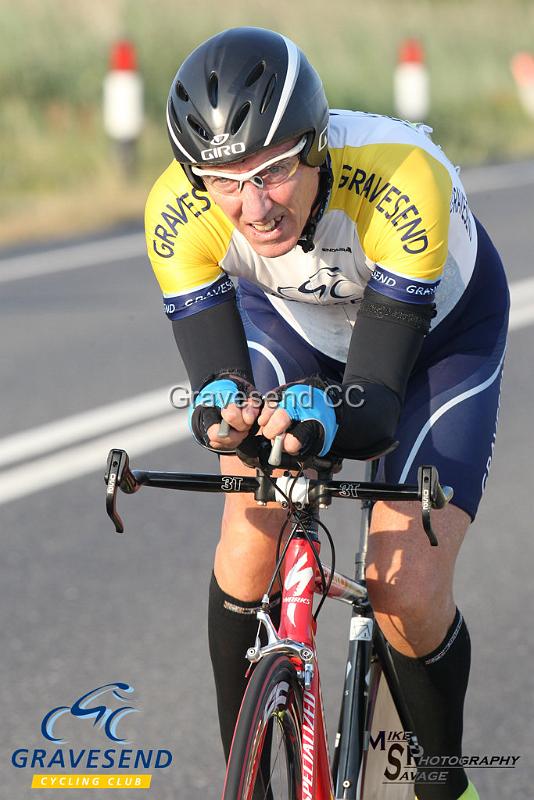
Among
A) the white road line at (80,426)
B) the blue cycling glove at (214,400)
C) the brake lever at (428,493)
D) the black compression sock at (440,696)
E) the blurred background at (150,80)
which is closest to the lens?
the brake lever at (428,493)

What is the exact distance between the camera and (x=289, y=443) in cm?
279

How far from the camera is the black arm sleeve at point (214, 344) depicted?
3.24 meters

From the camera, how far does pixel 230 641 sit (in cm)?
346

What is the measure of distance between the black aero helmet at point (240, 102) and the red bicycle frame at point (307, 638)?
0.86 metres

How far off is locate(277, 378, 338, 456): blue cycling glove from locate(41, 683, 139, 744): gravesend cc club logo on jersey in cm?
182

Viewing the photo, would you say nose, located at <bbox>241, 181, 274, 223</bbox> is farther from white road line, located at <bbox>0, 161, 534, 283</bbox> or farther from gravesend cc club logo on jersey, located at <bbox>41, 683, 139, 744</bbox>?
white road line, located at <bbox>0, 161, 534, 283</bbox>

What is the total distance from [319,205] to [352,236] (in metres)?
0.15

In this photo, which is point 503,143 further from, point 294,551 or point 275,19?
point 294,551

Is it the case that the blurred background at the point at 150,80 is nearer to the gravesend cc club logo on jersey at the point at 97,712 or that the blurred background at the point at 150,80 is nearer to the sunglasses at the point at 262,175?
the gravesend cc club logo on jersey at the point at 97,712

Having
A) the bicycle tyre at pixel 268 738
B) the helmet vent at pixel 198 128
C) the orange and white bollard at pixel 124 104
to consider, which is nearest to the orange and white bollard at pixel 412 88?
the orange and white bollard at pixel 124 104

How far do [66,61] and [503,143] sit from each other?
232 inches

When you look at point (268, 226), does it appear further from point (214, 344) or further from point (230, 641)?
point (230, 641)

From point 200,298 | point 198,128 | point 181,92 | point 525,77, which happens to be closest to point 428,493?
point 200,298

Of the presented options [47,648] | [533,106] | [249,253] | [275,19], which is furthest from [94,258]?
[275,19]
